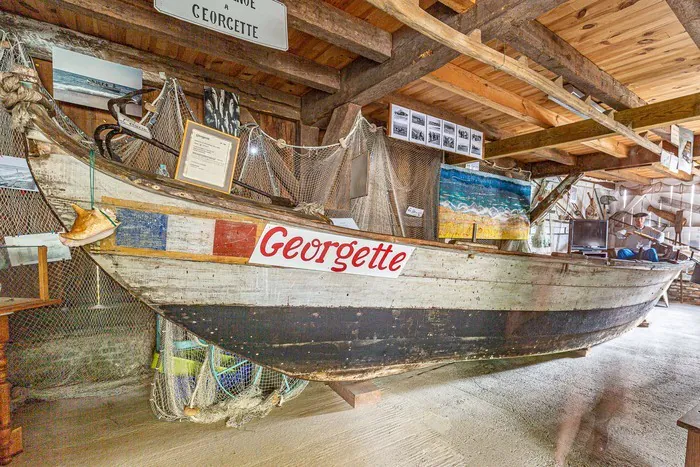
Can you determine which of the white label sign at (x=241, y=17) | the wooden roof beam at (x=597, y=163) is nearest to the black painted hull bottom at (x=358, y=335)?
the white label sign at (x=241, y=17)

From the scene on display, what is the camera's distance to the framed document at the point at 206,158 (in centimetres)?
153

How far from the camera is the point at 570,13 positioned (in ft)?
7.21

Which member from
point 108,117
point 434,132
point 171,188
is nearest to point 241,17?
point 171,188

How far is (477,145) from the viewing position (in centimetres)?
431

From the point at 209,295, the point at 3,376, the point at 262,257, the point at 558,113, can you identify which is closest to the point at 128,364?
the point at 3,376

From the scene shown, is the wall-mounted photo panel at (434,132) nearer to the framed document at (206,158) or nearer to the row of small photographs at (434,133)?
the row of small photographs at (434,133)

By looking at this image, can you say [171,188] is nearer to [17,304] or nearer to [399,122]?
[17,304]

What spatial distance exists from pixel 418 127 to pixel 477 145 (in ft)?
3.69

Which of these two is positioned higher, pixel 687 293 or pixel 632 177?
pixel 632 177

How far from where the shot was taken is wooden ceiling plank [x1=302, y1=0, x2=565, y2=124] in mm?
1782

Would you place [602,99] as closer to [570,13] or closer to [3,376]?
[570,13]

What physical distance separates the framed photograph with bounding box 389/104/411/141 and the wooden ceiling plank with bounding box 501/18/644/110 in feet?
4.68

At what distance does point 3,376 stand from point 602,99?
518 cm

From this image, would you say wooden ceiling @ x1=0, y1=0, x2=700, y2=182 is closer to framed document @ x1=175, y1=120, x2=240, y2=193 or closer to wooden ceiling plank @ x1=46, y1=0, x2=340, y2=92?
wooden ceiling plank @ x1=46, y1=0, x2=340, y2=92
